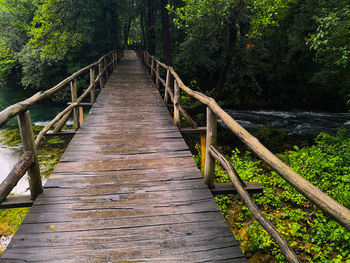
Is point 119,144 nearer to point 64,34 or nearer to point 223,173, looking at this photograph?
point 223,173

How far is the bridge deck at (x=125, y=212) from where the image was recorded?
2.30 m

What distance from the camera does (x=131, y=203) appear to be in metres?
2.99

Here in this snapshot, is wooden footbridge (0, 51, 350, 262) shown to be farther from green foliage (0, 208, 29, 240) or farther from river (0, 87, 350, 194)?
river (0, 87, 350, 194)

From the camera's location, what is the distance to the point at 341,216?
125cm

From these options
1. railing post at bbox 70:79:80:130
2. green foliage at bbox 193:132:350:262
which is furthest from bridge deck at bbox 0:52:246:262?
green foliage at bbox 193:132:350:262

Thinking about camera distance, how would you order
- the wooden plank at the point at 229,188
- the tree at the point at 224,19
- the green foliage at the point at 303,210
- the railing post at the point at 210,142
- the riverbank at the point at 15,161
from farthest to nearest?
the tree at the point at 224,19
the riverbank at the point at 15,161
the green foliage at the point at 303,210
the railing post at the point at 210,142
the wooden plank at the point at 229,188

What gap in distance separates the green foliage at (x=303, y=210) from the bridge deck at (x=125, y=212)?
218 centimetres

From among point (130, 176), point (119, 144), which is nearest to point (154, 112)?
point (119, 144)

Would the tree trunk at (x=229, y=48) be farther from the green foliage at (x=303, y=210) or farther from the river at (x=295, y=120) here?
the green foliage at (x=303, y=210)

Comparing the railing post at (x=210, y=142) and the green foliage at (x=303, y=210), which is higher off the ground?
the railing post at (x=210, y=142)

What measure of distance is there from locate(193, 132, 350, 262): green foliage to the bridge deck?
2.18 meters

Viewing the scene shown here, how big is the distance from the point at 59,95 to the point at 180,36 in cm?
1001

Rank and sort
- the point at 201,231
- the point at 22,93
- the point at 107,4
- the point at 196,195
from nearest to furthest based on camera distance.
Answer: the point at 201,231 → the point at 196,195 → the point at 107,4 → the point at 22,93

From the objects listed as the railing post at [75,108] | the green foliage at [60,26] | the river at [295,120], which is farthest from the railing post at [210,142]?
the green foliage at [60,26]
